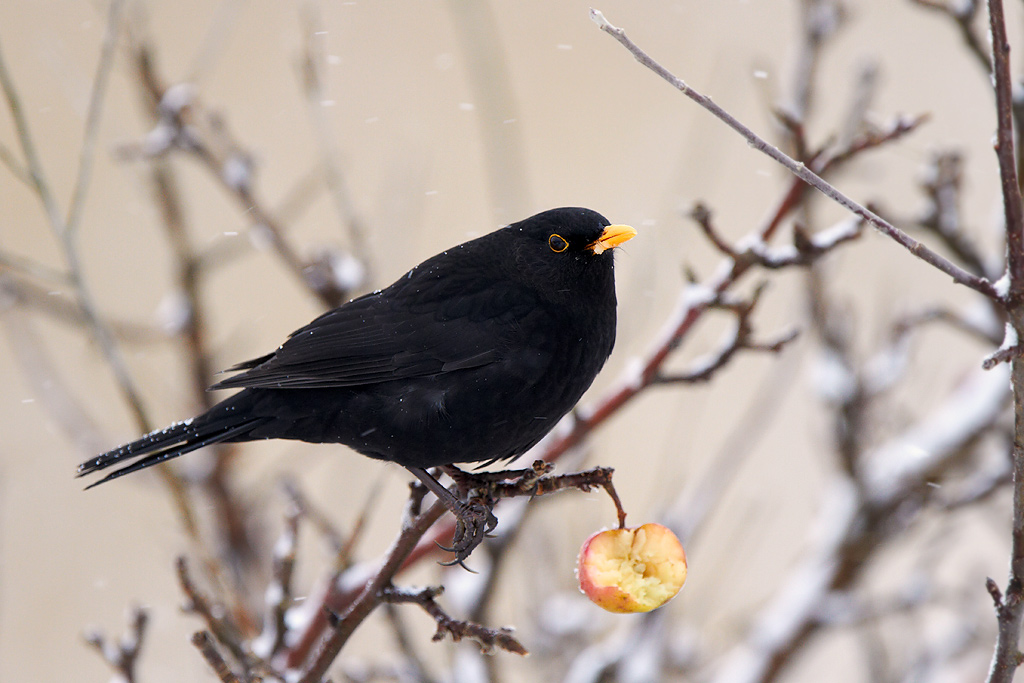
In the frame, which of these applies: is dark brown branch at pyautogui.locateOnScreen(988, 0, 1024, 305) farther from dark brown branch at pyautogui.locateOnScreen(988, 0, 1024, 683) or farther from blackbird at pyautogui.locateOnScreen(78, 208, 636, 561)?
blackbird at pyautogui.locateOnScreen(78, 208, 636, 561)

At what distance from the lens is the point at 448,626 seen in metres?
1.38

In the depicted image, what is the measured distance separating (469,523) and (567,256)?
588mm

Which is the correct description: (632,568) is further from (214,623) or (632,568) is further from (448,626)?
(214,623)

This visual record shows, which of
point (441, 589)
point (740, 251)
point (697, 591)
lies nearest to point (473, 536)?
point (441, 589)

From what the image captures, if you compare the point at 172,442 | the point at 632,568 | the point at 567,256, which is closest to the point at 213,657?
the point at 172,442

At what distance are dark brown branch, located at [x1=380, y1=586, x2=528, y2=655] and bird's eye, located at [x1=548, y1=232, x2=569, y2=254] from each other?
2.47 ft

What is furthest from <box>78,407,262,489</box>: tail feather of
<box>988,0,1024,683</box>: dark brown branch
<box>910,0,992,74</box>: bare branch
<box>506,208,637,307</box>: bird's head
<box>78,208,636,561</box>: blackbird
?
<box>910,0,992,74</box>: bare branch

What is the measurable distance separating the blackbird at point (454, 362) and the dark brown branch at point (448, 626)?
0.22m

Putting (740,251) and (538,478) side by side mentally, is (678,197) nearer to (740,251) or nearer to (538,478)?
(740,251)

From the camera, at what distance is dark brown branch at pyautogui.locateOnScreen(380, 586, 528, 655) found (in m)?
1.32

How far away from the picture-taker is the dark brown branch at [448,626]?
132 centimetres

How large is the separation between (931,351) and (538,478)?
12.2 ft

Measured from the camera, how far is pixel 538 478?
1.38 meters

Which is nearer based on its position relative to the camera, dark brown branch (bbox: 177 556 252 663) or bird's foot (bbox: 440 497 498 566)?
dark brown branch (bbox: 177 556 252 663)
